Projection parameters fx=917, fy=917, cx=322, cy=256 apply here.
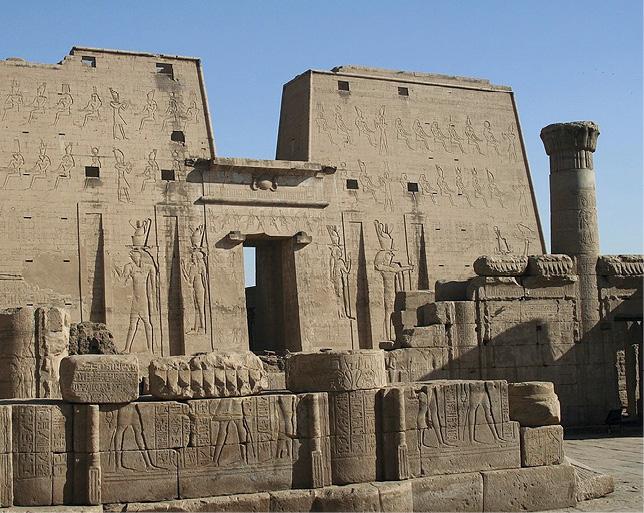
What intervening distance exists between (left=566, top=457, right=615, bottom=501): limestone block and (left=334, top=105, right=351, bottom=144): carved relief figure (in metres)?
13.7

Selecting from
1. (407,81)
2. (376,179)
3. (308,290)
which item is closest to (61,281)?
(308,290)

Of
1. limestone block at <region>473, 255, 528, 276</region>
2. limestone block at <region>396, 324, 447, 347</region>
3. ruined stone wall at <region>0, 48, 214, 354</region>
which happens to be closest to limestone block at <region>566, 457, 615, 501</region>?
limestone block at <region>396, 324, 447, 347</region>

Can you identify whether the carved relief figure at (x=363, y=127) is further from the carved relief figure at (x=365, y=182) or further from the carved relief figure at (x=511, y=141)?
the carved relief figure at (x=511, y=141)

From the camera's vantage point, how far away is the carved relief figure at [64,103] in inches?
781

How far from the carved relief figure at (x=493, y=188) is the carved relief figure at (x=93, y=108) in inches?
401

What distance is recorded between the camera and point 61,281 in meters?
19.0

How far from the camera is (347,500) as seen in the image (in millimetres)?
8305

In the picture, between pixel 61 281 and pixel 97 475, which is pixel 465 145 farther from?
pixel 97 475

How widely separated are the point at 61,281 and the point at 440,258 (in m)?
9.23

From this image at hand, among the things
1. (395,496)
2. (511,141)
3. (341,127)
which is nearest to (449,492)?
(395,496)

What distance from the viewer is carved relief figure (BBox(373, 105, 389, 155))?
22.9m

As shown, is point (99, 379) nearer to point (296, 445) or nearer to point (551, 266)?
point (296, 445)

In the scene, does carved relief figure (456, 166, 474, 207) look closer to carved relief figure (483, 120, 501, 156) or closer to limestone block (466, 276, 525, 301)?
carved relief figure (483, 120, 501, 156)

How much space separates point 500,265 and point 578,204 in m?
1.77
